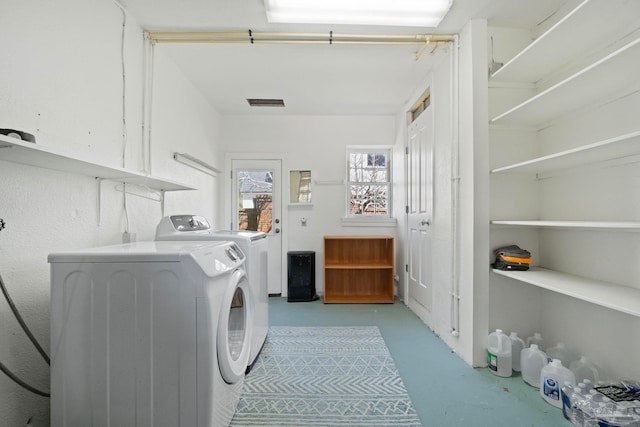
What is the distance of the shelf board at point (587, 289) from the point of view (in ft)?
3.78

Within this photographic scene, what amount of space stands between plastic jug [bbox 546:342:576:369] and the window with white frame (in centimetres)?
225

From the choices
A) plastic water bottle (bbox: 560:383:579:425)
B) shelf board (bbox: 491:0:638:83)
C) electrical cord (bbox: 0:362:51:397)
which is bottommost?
plastic water bottle (bbox: 560:383:579:425)

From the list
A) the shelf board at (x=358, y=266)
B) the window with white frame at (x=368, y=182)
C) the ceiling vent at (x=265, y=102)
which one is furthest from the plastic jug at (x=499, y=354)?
the ceiling vent at (x=265, y=102)

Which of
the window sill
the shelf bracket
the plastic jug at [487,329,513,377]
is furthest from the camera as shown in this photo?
the window sill

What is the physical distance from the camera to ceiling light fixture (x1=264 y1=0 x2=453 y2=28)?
5.57ft

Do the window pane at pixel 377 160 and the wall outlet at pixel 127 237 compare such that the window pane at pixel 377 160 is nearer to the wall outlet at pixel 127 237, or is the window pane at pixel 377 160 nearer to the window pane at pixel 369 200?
the window pane at pixel 369 200

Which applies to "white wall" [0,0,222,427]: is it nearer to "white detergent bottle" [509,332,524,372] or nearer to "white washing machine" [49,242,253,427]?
"white washing machine" [49,242,253,427]

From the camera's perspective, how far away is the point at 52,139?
133 cm

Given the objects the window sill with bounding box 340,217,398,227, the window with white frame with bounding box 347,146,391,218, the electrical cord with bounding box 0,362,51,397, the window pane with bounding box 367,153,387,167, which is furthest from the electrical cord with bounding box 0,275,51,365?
the window pane with bounding box 367,153,387,167

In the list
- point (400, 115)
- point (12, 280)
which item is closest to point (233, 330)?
point (12, 280)

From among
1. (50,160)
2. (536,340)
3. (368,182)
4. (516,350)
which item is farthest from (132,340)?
(368,182)

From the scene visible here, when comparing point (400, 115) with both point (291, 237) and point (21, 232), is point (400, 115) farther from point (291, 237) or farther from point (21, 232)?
point (21, 232)

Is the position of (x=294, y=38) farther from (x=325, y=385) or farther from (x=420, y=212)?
(x=325, y=385)

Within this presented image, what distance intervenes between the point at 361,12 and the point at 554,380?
2446 millimetres
